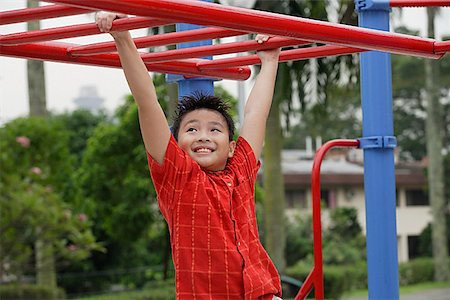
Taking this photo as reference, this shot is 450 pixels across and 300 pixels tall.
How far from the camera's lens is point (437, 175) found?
66.2ft

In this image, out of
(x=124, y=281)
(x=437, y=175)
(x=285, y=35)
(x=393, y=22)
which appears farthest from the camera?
(x=437, y=175)

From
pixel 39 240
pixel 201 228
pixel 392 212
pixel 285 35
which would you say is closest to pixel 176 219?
pixel 201 228

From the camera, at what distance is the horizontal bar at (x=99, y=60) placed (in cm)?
266

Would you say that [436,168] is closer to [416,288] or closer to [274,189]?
[416,288]

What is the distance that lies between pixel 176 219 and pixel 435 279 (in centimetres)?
1912

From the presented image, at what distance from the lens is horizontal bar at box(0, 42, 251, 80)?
8.72ft

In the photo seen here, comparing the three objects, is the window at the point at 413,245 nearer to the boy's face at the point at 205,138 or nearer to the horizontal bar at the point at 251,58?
the horizontal bar at the point at 251,58

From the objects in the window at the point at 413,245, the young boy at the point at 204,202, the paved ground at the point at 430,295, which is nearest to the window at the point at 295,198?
the window at the point at 413,245

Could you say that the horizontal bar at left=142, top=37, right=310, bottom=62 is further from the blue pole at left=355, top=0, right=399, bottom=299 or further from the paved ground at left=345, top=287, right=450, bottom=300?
the paved ground at left=345, top=287, right=450, bottom=300

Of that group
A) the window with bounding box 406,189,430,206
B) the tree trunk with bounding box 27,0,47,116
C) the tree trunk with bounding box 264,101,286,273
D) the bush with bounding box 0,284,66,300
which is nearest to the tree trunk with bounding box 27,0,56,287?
the tree trunk with bounding box 27,0,47,116

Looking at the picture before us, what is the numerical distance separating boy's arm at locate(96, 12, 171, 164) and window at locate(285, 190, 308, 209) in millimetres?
23949

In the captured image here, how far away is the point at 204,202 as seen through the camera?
7.80ft

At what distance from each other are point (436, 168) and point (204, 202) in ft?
60.3

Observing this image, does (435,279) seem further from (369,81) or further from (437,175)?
(369,81)
